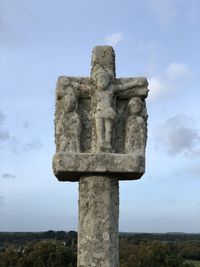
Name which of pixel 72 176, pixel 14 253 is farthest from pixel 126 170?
pixel 14 253

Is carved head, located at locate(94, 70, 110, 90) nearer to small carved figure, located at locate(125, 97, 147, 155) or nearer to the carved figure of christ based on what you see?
the carved figure of christ

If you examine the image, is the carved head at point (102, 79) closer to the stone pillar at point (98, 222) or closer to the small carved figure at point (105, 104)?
the small carved figure at point (105, 104)

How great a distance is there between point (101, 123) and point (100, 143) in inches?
11.9

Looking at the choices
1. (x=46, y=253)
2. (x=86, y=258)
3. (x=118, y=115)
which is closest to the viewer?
(x=86, y=258)

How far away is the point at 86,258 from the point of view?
7730 millimetres

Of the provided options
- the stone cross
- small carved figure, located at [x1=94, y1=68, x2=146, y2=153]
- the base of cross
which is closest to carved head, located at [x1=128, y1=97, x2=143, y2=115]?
the stone cross

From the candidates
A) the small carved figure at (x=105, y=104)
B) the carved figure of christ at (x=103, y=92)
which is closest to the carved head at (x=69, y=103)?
the carved figure of christ at (x=103, y=92)

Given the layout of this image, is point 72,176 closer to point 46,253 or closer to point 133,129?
point 133,129

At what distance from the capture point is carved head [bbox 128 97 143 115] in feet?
26.9

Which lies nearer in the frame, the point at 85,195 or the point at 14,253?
the point at 85,195

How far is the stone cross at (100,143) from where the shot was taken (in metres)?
7.79

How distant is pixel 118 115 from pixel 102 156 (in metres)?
0.82

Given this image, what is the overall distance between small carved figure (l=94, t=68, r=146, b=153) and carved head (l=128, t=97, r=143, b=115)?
0.79 feet

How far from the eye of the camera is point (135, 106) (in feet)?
26.9
